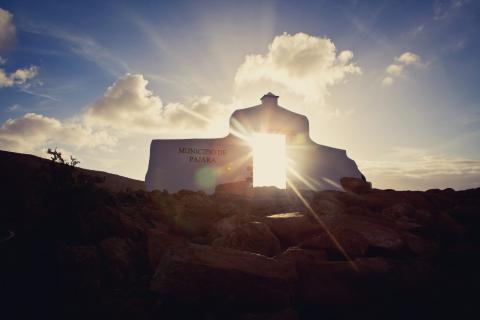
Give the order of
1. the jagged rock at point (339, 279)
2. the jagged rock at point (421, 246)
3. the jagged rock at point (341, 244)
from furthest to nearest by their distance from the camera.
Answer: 1. the jagged rock at point (421, 246)
2. the jagged rock at point (341, 244)
3. the jagged rock at point (339, 279)

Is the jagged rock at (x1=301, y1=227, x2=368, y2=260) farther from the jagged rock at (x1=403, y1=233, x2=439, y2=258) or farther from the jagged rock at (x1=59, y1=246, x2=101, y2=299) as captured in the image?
the jagged rock at (x1=59, y1=246, x2=101, y2=299)

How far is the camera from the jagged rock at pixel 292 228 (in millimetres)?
4090

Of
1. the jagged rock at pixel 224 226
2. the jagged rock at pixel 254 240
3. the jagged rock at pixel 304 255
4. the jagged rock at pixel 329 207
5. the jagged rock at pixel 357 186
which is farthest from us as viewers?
the jagged rock at pixel 357 186

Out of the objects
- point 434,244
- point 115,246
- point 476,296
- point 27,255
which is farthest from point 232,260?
point 434,244

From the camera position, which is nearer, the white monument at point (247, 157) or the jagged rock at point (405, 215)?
the jagged rock at point (405, 215)

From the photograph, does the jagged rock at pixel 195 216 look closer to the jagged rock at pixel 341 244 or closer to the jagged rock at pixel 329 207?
the jagged rock at pixel 329 207

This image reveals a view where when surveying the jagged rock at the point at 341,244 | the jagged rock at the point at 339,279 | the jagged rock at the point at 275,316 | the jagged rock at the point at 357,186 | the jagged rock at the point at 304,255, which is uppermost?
the jagged rock at the point at 357,186

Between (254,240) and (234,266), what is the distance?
115cm

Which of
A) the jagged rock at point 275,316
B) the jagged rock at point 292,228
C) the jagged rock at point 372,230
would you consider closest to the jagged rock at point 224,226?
the jagged rock at point 292,228

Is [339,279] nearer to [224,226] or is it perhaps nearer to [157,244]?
[157,244]

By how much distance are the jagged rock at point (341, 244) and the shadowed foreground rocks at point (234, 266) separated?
11 mm

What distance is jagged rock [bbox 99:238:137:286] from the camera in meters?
3.34

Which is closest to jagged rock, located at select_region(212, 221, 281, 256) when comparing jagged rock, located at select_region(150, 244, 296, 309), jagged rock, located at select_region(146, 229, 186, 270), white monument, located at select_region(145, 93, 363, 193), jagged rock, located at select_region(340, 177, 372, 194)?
jagged rock, located at select_region(146, 229, 186, 270)

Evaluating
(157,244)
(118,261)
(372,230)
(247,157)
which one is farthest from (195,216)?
(247,157)
